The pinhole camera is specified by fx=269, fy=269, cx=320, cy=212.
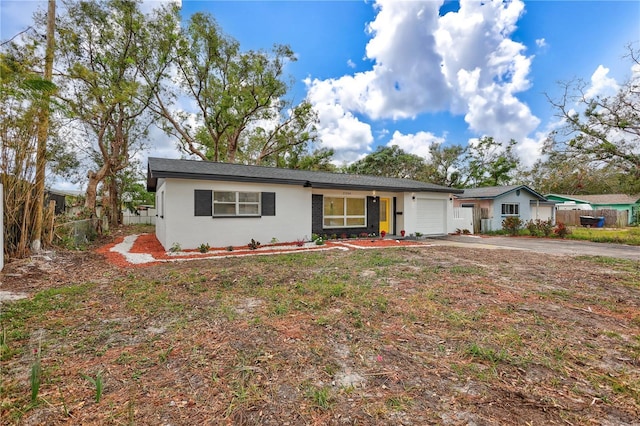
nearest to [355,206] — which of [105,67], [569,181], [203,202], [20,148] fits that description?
[203,202]

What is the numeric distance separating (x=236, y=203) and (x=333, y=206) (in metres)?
4.48

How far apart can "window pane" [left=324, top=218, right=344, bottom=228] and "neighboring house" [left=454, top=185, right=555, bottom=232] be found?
33.7 feet

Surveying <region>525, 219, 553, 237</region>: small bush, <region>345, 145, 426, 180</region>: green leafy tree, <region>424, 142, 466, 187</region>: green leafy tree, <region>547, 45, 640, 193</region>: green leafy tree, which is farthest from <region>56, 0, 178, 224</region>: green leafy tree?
<region>424, 142, 466, 187</region>: green leafy tree

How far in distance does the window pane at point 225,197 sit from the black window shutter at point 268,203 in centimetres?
111

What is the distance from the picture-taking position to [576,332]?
10.6 feet

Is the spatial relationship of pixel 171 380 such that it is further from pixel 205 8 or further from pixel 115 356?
pixel 205 8

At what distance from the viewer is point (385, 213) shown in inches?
547

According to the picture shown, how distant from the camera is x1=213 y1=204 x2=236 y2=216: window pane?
971 cm

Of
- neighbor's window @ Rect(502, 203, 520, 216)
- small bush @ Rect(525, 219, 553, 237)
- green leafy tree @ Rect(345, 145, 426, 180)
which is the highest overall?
green leafy tree @ Rect(345, 145, 426, 180)

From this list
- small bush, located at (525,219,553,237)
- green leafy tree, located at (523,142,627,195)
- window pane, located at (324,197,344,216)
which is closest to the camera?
window pane, located at (324,197,344,216)

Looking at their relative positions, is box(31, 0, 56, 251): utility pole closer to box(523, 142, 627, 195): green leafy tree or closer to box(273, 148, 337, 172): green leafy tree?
box(273, 148, 337, 172): green leafy tree

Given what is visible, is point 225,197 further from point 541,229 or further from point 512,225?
point 541,229

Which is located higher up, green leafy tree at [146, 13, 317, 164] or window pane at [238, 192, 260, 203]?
green leafy tree at [146, 13, 317, 164]

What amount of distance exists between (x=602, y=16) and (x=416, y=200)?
33.1 ft
